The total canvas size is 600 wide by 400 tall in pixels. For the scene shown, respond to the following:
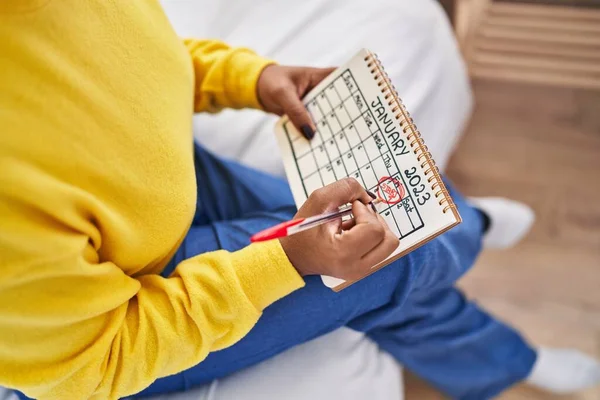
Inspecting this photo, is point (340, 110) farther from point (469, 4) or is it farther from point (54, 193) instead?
point (469, 4)

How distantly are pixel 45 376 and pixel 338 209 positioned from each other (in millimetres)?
269

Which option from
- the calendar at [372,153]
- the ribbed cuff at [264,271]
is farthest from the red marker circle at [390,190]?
the ribbed cuff at [264,271]

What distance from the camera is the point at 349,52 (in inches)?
33.1

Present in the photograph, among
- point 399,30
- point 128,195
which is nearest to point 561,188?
point 399,30

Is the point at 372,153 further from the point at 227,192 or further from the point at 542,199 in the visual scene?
the point at 542,199

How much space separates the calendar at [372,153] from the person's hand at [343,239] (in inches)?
0.8

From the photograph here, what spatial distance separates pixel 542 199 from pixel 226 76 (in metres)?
0.72

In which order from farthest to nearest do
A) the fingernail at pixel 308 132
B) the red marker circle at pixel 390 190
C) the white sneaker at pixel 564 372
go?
1. the white sneaker at pixel 564 372
2. the fingernail at pixel 308 132
3. the red marker circle at pixel 390 190

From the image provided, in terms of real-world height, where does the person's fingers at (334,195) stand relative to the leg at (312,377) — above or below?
above

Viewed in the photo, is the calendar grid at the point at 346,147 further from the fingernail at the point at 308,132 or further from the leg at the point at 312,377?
the leg at the point at 312,377

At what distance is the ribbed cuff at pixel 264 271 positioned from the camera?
51cm

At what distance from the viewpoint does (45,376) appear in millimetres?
453

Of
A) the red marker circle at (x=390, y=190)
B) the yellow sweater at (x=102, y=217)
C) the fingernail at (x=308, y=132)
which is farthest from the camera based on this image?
the fingernail at (x=308, y=132)

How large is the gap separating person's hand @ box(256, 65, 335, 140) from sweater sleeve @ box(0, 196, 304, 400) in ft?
0.57
